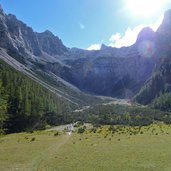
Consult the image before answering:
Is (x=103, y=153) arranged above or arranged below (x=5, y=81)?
below

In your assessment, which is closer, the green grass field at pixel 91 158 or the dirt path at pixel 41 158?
the green grass field at pixel 91 158

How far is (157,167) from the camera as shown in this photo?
39.6m

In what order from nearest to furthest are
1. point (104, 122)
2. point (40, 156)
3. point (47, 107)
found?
point (40, 156) < point (104, 122) < point (47, 107)

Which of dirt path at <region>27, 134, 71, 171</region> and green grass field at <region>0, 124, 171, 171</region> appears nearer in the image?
green grass field at <region>0, 124, 171, 171</region>

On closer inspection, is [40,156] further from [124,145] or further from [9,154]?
[124,145]

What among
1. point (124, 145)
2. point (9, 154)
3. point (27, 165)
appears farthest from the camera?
point (124, 145)

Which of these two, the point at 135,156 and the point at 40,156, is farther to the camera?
the point at 40,156

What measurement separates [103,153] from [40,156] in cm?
985

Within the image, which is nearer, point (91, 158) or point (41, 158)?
point (91, 158)

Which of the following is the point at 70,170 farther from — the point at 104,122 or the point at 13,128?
the point at 104,122

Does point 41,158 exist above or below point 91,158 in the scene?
below

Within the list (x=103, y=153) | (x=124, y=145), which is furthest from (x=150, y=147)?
(x=103, y=153)

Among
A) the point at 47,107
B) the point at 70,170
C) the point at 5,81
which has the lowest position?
the point at 70,170

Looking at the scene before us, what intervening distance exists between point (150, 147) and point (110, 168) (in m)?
18.3
